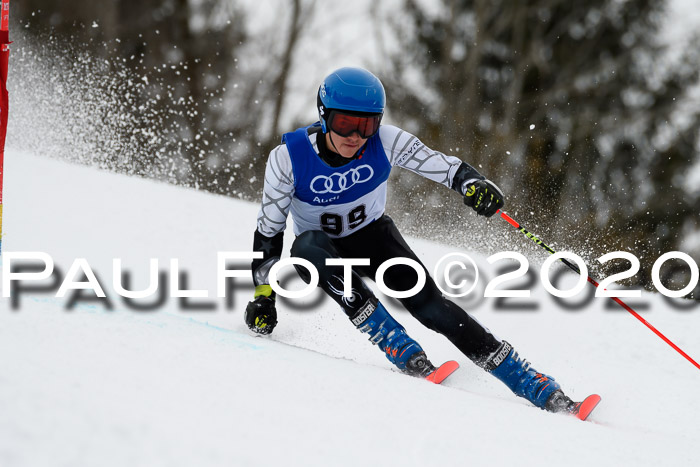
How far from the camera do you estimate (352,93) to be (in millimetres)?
2854

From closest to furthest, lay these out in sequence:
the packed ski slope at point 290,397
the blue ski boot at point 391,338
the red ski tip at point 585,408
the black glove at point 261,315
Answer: the packed ski slope at point 290,397 → the red ski tip at point 585,408 → the blue ski boot at point 391,338 → the black glove at point 261,315

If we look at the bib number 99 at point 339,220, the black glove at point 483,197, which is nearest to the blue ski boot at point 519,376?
the black glove at point 483,197

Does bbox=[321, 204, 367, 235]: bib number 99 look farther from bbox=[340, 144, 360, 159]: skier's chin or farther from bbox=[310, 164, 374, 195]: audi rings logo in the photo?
bbox=[340, 144, 360, 159]: skier's chin

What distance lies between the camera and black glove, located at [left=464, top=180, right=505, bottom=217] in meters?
3.06

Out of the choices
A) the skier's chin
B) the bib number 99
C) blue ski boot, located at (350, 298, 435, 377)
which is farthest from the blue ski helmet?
blue ski boot, located at (350, 298, 435, 377)

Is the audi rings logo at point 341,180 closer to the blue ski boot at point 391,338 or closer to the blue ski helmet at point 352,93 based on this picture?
the blue ski helmet at point 352,93

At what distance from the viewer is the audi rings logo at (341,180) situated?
3.07 meters

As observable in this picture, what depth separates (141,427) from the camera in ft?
5.00

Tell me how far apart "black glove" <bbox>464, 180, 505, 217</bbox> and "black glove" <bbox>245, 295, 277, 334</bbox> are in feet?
3.46

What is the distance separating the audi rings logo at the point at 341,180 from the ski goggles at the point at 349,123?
236 mm

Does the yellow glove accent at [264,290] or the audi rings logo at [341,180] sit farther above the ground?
the audi rings logo at [341,180]

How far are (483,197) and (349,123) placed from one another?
700mm

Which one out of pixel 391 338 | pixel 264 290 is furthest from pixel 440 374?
pixel 264 290

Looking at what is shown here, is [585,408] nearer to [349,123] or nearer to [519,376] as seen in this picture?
[519,376]
